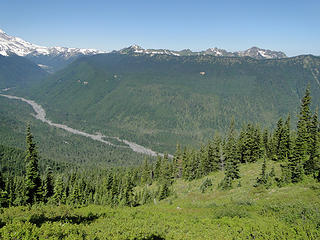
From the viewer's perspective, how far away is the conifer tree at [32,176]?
47.3 metres

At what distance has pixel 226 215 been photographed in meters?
25.6

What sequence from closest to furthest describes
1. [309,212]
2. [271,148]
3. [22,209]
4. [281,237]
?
[281,237]
[309,212]
[22,209]
[271,148]

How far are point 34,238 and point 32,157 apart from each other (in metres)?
40.1

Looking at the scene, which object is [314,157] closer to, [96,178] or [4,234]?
[4,234]

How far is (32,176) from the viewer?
48812 millimetres

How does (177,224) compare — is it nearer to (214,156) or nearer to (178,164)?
(214,156)

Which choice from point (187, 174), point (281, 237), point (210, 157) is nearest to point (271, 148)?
point (210, 157)

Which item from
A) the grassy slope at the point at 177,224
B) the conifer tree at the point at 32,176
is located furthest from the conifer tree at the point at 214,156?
the conifer tree at the point at 32,176

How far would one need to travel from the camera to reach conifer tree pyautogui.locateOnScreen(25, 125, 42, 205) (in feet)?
155

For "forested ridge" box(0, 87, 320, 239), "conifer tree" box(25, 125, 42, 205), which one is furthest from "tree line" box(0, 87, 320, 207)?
"forested ridge" box(0, 87, 320, 239)

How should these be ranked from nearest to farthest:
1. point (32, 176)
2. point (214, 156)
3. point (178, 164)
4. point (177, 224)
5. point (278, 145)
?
point (177, 224)
point (32, 176)
point (278, 145)
point (214, 156)
point (178, 164)

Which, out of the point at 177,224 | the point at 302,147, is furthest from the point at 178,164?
the point at 177,224

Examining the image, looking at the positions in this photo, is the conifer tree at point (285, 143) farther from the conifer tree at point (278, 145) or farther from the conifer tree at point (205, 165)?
the conifer tree at point (205, 165)

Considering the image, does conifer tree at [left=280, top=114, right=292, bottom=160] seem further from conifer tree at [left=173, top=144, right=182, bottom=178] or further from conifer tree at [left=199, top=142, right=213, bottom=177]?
conifer tree at [left=173, top=144, right=182, bottom=178]
